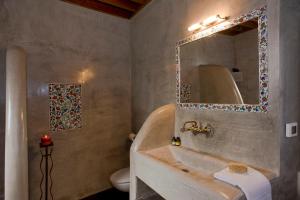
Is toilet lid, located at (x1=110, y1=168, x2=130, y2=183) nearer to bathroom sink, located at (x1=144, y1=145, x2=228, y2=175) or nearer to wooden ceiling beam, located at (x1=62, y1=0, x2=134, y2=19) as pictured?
bathroom sink, located at (x1=144, y1=145, x2=228, y2=175)

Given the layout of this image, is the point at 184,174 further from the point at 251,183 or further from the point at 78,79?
the point at 78,79

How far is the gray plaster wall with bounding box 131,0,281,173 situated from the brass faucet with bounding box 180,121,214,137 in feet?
0.14

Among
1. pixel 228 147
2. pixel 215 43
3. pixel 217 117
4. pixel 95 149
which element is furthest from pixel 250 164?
pixel 95 149

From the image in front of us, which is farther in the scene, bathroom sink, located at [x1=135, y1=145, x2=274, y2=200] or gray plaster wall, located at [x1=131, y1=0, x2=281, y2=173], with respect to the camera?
gray plaster wall, located at [x1=131, y1=0, x2=281, y2=173]

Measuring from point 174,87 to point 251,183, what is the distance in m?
1.11

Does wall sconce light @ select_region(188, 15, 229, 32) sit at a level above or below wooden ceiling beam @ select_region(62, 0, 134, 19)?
below

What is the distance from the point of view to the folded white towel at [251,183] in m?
0.95

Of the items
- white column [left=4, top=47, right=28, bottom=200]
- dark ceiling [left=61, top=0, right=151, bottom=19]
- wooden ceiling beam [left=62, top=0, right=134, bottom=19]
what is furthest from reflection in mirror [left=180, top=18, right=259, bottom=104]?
white column [left=4, top=47, right=28, bottom=200]

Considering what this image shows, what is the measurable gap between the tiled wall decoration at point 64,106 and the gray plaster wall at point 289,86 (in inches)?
79.0

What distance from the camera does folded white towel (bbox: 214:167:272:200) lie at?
950mm

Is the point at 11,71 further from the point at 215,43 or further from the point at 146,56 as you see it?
the point at 215,43

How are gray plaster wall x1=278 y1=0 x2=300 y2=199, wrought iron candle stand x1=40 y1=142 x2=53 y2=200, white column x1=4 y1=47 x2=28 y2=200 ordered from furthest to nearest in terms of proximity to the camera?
1. wrought iron candle stand x1=40 y1=142 x2=53 y2=200
2. white column x1=4 y1=47 x2=28 y2=200
3. gray plaster wall x1=278 y1=0 x2=300 y2=199

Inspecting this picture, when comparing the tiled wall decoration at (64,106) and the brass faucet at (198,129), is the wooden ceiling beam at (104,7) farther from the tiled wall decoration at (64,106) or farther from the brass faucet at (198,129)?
the brass faucet at (198,129)

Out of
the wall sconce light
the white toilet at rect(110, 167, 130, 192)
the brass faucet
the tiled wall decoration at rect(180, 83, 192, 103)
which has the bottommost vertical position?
the white toilet at rect(110, 167, 130, 192)
